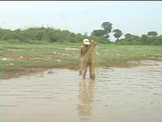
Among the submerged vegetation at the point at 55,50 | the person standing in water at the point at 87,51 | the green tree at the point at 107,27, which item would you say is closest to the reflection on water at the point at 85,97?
the person standing in water at the point at 87,51

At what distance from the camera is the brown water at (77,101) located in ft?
16.4

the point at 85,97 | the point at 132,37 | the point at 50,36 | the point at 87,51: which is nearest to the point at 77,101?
the point at 85,97

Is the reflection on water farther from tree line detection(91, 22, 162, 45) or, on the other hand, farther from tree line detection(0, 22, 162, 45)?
tree line detection(91, 22, 162, 45)

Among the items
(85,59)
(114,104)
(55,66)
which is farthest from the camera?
(55,66)

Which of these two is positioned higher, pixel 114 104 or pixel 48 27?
pixel 48 27

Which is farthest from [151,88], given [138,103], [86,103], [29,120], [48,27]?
[48,27]

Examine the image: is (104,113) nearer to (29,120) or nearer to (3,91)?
(29,120)

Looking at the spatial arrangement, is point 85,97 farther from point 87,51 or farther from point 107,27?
point 107,27

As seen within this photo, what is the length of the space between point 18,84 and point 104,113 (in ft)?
11.5

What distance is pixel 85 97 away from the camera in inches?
261

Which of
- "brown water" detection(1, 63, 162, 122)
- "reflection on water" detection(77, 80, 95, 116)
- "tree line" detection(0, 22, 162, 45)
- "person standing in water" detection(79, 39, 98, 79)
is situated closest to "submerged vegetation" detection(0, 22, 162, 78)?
"tree line" detection(0, 22, 162, 45)

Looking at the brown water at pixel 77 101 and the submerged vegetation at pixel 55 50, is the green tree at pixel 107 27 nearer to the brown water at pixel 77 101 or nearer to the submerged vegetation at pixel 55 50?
the submerged vegetation at pixel 55 50

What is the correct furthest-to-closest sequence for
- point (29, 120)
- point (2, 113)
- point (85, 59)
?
1. point (85, 59)
2. point (2, 113)
3. point (29, 120)

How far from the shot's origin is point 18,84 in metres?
7.84
